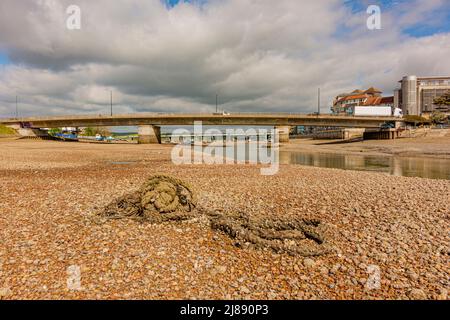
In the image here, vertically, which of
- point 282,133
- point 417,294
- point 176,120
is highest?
point 176,120

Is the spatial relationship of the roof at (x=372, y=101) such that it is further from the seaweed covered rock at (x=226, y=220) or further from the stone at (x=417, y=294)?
the stone at (x=417, y=294)

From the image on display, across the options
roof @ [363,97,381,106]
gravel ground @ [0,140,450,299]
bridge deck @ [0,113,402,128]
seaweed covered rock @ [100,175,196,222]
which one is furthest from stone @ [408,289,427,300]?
roof @ [363,97,381,106]

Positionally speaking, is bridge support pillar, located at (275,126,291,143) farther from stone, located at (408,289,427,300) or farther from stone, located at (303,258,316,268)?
stone, located at (408,289,427,300)

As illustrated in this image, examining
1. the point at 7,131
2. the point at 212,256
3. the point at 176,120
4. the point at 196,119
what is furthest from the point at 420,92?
the point at 7,131

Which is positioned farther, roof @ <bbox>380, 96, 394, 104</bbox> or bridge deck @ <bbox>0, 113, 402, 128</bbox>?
roof @ <bbox>380, 96, 394, 104</bbox>

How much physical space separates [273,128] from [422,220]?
2916 inches

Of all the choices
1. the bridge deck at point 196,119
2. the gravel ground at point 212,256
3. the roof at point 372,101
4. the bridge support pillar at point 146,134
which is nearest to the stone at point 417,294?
the gravel ground at point 212,256

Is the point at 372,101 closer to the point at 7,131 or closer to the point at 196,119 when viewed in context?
the point at 196,119

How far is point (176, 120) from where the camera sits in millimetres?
73688

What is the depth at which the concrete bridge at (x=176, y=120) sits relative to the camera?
72.1 metres

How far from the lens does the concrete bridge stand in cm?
7206
